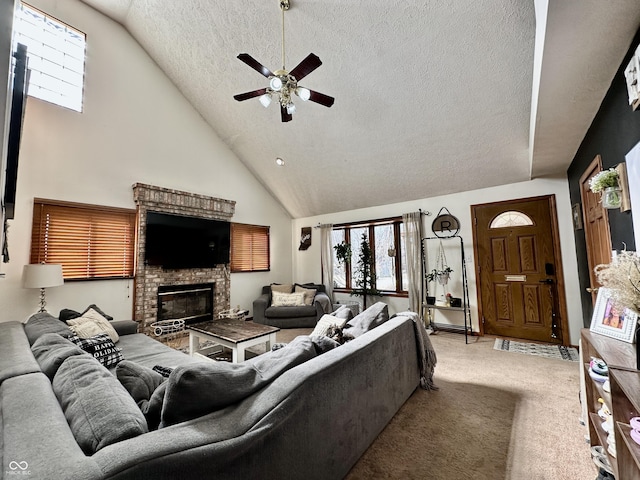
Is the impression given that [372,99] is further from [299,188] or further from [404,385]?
[404,385]

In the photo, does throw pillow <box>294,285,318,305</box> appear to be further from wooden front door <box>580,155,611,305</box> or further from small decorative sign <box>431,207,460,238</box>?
wooden front door <box>580,155,611,305</box>

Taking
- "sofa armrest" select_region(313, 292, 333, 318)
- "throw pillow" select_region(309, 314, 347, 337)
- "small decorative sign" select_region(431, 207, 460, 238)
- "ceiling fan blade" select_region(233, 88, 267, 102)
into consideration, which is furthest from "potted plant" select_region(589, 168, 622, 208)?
"sofa armrest" select_region(313, 292, 333, 318)

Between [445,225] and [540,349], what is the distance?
223cm

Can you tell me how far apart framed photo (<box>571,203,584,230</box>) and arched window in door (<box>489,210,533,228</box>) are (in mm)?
495

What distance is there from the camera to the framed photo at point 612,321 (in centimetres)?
157

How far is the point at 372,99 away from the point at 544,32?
2196 mm

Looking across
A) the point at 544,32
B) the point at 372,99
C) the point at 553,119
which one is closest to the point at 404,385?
the point at 544,32

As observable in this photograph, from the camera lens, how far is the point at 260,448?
3.42 feet

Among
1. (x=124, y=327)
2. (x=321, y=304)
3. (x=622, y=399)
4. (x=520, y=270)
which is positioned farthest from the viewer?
(x=321, y=304)

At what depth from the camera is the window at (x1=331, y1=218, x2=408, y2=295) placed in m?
5.45

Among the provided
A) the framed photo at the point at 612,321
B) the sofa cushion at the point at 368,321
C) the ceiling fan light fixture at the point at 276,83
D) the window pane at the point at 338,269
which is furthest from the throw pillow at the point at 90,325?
the window pane at the point at 338,269

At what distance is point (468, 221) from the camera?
4668mm

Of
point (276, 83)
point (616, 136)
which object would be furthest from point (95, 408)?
point (616, 136)

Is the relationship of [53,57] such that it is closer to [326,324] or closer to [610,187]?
[326,324]
